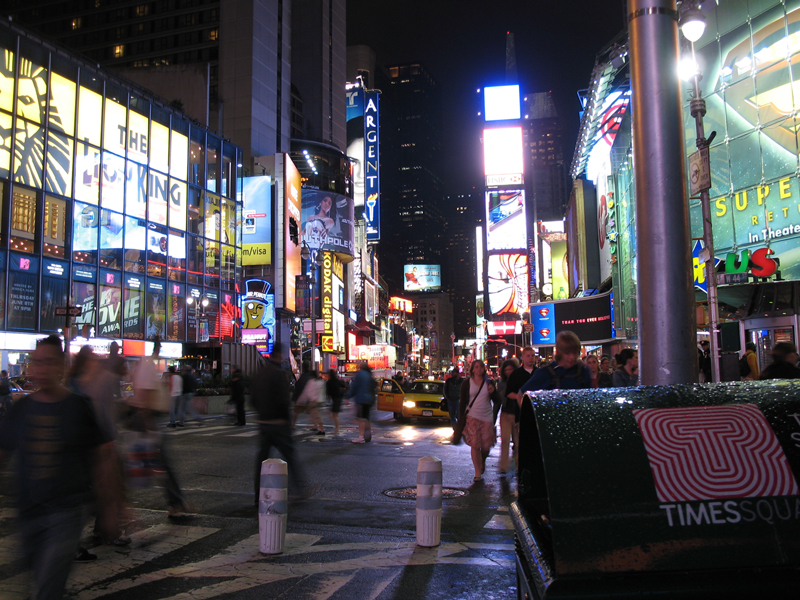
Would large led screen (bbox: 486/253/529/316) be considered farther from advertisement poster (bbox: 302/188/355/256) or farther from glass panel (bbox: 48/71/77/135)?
glass panel (bbox: 48/71/77/135)

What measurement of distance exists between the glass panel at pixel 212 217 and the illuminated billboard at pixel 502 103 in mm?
45219

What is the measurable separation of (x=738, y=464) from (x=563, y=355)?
14.4 feet

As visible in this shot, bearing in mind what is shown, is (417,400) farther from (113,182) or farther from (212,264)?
(212,264)

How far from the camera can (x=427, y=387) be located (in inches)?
902

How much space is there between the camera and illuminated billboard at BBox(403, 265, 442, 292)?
180000mm

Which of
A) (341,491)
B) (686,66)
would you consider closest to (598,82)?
(686,66)

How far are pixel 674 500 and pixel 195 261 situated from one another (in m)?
43.5

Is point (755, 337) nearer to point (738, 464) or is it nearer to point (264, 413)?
point (264, 413)

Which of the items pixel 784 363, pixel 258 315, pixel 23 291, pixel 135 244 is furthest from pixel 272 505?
pixel 258 315

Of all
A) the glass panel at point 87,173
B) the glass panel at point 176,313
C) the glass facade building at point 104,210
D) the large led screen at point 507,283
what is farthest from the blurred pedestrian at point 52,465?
the large led screen at point 507,283

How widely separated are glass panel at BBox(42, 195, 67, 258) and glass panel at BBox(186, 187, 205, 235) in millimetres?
10125

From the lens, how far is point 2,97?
3002cm

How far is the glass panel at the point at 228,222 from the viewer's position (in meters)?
46.4

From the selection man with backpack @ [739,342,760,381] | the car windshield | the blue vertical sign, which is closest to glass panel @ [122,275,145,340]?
the car windshield
